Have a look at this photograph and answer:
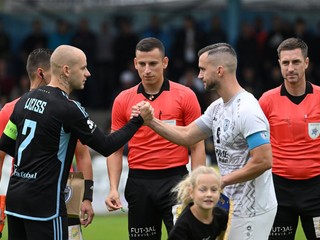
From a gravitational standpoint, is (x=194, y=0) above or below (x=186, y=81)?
above

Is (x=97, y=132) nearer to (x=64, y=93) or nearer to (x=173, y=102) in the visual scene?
(x=64, y=93)

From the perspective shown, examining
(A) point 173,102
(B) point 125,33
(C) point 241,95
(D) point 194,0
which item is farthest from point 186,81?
(C) point 241,95

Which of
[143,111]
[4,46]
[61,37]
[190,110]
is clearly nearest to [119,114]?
[190,110]

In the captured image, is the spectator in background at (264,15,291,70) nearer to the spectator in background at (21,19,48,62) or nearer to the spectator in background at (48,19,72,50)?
the spectator in background at (48,19,72,50)

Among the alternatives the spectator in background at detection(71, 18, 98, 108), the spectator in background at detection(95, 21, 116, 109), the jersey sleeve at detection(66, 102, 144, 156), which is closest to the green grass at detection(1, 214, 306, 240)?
the spectator in background at detection(71, 18, 98, 108)

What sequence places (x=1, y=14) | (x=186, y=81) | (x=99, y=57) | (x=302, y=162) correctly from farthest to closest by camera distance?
1. (x=1, y=14)
2. (x=99, y=57)
3. (x=186, y=81)
4. (x=302, y=162)

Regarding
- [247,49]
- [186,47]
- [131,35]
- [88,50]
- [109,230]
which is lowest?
[109,230]

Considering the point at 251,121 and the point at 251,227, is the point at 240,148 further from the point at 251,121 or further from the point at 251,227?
the point at 251,227

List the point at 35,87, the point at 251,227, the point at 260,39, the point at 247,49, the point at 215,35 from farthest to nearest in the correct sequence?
the point at 260,39, the point at 215,35, the point at 247,49, the point at 35,87, the point at 251,227

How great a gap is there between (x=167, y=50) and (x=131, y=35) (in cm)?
93

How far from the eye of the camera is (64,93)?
8359mm

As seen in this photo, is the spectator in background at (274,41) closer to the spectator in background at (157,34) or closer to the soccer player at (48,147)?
the spectator in background at (157,34)

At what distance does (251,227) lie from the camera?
8.47m

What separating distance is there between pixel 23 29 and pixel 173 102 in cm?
1462
